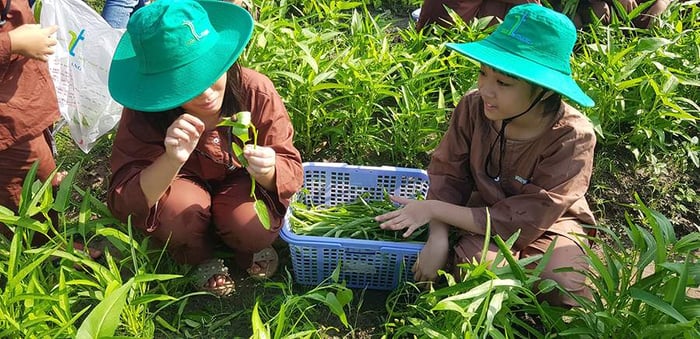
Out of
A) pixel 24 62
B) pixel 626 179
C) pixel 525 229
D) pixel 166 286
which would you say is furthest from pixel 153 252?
pixel 626 179

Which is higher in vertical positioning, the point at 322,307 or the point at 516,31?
the point at 516,31

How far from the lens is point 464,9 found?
3.22 meters

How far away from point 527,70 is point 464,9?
1623 millimetres

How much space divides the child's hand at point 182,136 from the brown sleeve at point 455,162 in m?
0.86

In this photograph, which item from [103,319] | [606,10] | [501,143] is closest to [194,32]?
[103,319]

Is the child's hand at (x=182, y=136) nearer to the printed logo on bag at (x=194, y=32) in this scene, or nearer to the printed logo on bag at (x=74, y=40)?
the printed logo on bag at (x=194, y=32)

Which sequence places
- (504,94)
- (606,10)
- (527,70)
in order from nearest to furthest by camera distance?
(527,70) < (504,94) < (606,10)

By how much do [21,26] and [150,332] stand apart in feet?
3.44

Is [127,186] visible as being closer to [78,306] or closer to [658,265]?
[78,306]

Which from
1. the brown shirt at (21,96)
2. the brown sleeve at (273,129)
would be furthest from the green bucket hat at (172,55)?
the brown shirt at (21,96)

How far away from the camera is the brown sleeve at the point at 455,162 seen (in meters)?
2.08

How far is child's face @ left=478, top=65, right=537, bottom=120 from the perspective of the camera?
181 centimetres

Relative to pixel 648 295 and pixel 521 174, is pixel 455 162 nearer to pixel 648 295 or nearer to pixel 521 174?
pixel 521 174

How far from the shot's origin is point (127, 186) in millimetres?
1844
